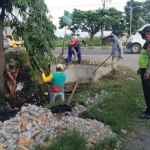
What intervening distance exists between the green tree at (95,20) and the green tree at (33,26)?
24.2 m

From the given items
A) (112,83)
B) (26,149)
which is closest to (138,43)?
(112,83)

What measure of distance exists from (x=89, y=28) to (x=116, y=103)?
1066 inches

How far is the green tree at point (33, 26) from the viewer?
25.5 ft

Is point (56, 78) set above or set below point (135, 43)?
below

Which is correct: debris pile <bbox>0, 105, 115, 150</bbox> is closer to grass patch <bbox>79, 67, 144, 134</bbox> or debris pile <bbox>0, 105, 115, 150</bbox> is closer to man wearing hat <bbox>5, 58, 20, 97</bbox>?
grass patch <bbox>79, 67, 144, 134</bbox>

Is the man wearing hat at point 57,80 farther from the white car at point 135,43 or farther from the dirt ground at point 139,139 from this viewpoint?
the white car at point 135,43

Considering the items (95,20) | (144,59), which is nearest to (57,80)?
(144,59)

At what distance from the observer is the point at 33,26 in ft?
26.5

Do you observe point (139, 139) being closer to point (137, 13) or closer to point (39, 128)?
point (39, 128)

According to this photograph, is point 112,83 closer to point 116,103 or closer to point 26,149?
point 116,103

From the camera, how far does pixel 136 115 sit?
641 cm

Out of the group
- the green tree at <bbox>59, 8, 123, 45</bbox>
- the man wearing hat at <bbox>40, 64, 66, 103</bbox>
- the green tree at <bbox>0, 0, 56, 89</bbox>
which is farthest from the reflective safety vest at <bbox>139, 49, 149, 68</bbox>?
the green tree at <bbox>59, 8, 123, 45</bbox>

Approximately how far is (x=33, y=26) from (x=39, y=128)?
420 centimetres

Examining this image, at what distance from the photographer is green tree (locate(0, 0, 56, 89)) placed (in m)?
7.79
